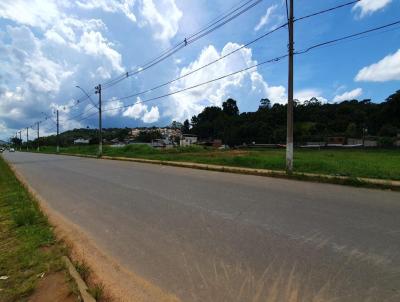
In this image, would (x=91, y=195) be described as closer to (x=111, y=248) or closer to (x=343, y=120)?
(x=111, y=248)

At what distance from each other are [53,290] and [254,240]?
3.06 m

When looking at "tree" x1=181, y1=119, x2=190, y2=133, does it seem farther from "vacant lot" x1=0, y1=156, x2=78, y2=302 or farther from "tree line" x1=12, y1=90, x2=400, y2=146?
"vacant lot" x1=0, y1=156, x2=78, y2=302

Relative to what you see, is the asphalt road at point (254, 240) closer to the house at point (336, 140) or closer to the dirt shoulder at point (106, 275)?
the dirt shoulder at point (106, 275)

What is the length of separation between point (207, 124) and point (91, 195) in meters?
139

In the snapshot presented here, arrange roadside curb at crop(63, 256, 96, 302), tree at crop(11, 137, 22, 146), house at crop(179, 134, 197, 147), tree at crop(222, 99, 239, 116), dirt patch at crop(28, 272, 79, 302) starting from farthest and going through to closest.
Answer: tree at crop(11, 137, 22, 146) < tree at crop(222, 99, 239, 116) < house at crop(179, 134, 197, 147) < dirt patch at crop(28, 272, 79, 302) < roadside curb at crop(63, 256, 96, 302)

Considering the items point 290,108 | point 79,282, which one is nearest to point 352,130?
point 290,108

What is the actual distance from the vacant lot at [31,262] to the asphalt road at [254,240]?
Answer: 0.83 m

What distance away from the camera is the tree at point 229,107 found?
162 metres

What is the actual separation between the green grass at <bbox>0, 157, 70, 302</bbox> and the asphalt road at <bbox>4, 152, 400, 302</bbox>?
0.80 meters

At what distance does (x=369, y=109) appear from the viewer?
365ft

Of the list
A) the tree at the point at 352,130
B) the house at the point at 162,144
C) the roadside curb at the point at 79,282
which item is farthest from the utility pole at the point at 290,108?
the tree at the point at 352,130

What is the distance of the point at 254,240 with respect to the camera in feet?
18.8

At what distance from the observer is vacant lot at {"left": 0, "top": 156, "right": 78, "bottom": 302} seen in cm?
420

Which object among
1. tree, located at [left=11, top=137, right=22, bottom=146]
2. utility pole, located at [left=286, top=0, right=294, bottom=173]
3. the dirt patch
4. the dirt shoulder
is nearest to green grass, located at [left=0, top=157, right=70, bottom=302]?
the dirt patch
